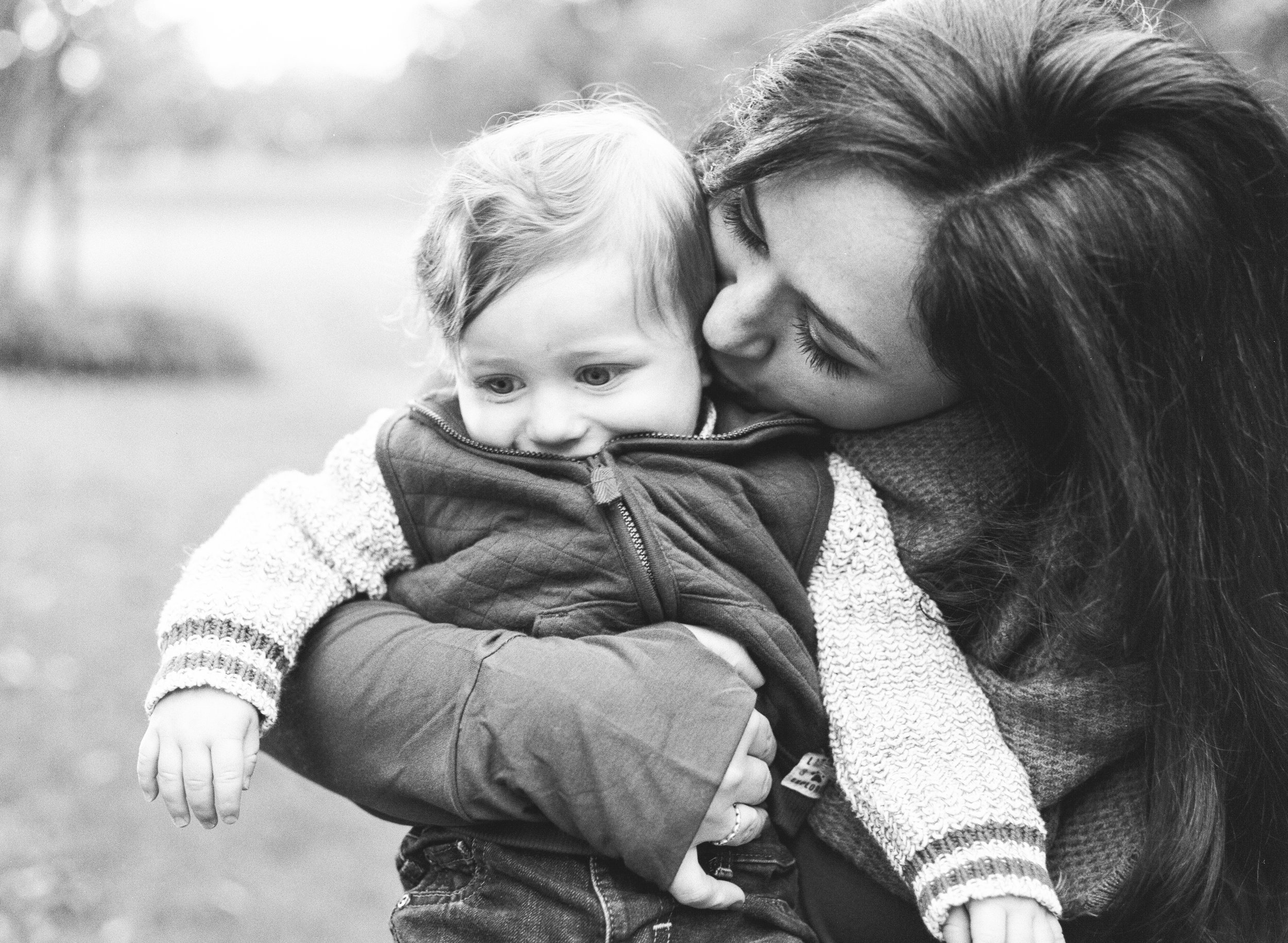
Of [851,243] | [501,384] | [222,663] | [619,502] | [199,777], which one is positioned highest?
[851,243]

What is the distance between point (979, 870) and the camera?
4.91ft

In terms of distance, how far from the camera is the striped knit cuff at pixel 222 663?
59.2 inches

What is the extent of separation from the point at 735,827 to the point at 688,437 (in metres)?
0.55

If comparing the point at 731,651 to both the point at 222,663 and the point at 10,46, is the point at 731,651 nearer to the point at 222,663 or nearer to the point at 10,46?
the point at 222,663

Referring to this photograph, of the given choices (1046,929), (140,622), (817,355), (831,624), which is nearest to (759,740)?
(831,624)

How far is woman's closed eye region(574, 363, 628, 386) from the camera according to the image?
178cm

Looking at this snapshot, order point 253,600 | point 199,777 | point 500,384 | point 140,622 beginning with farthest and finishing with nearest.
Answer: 1. point 140,622
2. point 500,384
3. point 253,600
4. point 199,777

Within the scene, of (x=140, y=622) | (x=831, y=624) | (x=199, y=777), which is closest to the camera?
(x=199, y=777)

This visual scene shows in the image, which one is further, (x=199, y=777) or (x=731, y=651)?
(x=731, y=651)

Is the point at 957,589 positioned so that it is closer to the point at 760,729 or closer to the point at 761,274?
the point at 760,729

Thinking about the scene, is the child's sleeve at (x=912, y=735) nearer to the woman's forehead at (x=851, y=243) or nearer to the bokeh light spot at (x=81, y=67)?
the woman's forehead at (x=851, y=243)

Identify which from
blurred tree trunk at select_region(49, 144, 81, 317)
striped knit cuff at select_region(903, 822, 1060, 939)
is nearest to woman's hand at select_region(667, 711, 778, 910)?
striped knit cuff at select_region(903, 822, 1060, 939)

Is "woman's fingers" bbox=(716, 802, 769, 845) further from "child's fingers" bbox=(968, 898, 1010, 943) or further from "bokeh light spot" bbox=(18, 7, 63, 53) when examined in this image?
"bokeh light spot" bbox=(18, 7, 63, 53)

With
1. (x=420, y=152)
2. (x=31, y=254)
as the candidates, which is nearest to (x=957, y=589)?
(x=31, y=254)
